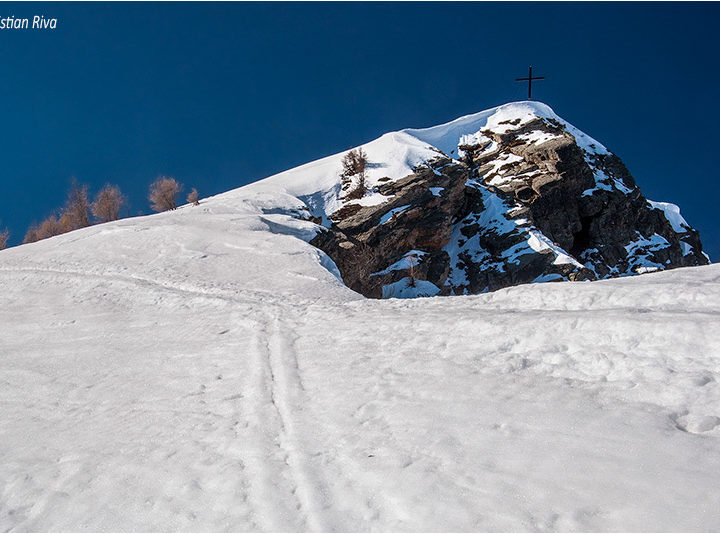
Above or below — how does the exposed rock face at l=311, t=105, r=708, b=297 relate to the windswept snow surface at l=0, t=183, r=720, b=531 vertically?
above

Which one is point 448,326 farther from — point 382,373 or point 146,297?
point 146,297

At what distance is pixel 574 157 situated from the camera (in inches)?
2322

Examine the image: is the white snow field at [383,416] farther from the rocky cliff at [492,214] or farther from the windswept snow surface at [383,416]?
the rocky cliff at [492,214]

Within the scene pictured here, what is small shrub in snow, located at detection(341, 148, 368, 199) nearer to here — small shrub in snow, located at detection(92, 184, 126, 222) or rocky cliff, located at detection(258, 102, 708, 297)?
rocky cliff, located at detection(258, 102, 708, 297)

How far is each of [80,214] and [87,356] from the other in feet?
147

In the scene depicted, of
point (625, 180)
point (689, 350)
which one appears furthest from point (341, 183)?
point (625, 180)

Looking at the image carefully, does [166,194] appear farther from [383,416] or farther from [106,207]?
[383,416]

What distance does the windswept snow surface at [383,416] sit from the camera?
12.4 feet

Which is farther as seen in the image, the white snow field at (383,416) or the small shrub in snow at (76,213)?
the small shrub in snow at (76,213)

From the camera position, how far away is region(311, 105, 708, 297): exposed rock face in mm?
41656

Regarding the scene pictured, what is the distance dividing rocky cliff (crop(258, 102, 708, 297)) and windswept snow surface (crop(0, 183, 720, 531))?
25.6 meters

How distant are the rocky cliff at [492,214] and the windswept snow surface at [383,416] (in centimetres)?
2564

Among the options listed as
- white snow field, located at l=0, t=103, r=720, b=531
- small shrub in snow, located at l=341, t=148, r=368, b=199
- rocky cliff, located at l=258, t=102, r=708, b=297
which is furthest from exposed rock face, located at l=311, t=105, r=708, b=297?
white snow field, located at l=0, t=103, r=720, b=531

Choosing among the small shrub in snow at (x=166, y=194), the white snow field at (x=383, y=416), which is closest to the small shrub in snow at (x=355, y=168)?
the small shrub in snow at (x=166, y=194)
